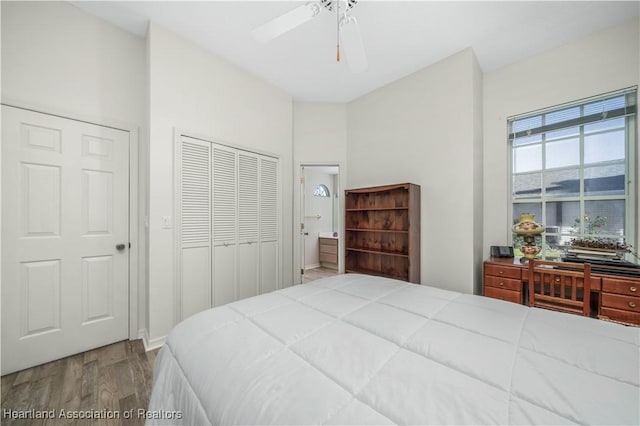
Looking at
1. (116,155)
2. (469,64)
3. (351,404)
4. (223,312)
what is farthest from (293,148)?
(351,404)

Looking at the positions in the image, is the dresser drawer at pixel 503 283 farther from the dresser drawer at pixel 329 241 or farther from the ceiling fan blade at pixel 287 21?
the dresser drawer at pixel 329 241

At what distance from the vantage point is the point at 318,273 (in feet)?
17.8

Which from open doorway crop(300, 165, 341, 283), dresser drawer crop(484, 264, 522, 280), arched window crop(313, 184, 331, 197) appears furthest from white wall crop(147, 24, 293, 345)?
arched window crop(313, 184, 331, 197)

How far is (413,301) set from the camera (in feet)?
4.83

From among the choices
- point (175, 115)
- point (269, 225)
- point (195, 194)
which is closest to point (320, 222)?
point (269, 225)

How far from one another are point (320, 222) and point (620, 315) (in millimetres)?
5058

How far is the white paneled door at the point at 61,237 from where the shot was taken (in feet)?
6.19

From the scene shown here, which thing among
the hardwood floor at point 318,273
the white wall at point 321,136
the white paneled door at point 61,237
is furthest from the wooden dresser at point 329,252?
the white paneled door at point 61,237

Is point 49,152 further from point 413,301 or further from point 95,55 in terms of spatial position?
point 413,301

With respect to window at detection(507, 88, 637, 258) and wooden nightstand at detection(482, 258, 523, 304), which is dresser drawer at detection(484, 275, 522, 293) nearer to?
wooden nightstand at detection(482, 258, 523, 304)

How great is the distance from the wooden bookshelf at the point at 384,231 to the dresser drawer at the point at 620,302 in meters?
1.43

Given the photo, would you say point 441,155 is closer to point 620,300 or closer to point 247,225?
point 620,300

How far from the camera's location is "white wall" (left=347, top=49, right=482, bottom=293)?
8.48 feet

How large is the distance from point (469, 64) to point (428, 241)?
1902 mm
